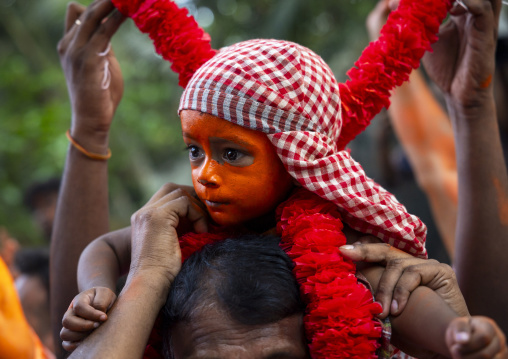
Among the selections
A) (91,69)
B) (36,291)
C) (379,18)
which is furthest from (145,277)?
(36,291)

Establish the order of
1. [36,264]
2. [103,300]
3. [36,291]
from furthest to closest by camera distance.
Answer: [36,264] → [36,291] → [103,300]

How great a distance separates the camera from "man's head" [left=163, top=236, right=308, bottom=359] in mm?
1650

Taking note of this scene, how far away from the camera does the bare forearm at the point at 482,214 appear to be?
7.38 feet

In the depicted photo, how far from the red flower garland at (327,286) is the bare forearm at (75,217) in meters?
1.10

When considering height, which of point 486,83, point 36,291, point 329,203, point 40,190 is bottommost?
point 36,291

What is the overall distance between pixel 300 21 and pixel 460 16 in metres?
5.75

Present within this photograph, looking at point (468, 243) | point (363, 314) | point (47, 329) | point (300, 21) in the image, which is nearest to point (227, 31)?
point (300, 21)

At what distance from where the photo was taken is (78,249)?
2.55 meters

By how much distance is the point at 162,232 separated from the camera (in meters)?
1.95

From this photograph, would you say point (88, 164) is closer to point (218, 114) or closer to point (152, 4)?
point (152, 4)

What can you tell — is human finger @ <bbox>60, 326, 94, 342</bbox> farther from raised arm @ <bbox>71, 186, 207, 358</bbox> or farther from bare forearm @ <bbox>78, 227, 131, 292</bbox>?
bare forearm @ <bbox>78, 227, 131, 292</bbox>

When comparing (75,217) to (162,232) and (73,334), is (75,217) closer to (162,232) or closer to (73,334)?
(162,232)

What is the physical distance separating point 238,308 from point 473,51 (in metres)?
1.52

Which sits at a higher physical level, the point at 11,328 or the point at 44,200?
the point at 11,328
